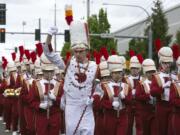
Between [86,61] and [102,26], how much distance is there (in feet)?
157

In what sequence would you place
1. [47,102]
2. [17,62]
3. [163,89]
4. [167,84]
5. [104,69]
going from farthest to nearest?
[17,62], [104,69], [163,89], [167,84], [47,102]

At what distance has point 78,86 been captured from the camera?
365 inches

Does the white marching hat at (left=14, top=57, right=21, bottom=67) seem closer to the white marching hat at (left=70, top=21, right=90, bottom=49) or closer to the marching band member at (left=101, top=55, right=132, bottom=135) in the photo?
the marching band member at (left=101, top=55, right=132, bottom=135)

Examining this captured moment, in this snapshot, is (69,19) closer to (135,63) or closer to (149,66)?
(149,66)

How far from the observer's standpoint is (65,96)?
956cm

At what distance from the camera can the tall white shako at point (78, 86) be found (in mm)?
9163

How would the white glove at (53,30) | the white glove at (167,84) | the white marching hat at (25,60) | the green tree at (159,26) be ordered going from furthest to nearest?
the green tree at (159,26) < the white marching hat at (25,60) < the white glove at (167,84) < the white glove at (53,30)

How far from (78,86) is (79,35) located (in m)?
0.70

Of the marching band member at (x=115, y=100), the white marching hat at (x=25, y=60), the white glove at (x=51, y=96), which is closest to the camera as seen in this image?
the white glove at (x=51, y=96)

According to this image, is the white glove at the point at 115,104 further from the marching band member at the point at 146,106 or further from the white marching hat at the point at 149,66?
the white marching hat at the point at 149,66

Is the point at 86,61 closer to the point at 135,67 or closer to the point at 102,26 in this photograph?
the point at 135,67

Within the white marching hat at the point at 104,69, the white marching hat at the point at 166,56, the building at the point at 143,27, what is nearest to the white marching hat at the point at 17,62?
the white marching hat at the point at 104,69

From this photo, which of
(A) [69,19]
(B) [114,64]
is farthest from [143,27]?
(A) [69,19]

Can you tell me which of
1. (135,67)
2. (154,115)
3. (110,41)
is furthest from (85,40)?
(110,41)
